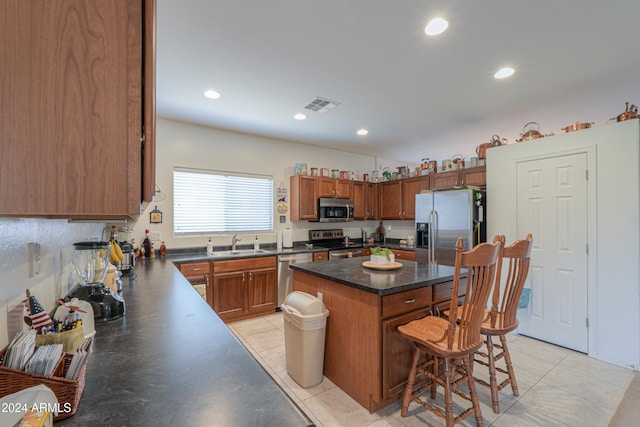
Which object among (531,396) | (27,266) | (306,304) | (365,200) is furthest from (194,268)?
(531,396)

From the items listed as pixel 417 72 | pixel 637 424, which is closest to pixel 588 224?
→ pixel 637 424

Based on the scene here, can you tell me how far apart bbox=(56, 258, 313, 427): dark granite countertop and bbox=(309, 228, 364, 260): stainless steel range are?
325 cm

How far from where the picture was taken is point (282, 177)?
15.2 feet

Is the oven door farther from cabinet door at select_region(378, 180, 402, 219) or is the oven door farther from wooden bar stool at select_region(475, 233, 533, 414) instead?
wooden bar stool at select_region(475, 233, 533, 414)

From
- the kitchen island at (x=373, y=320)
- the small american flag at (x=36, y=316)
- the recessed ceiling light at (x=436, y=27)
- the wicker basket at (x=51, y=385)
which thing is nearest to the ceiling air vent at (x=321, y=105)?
the recessed ceiling light at (x=436, y=27)

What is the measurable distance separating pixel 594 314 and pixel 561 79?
2275 mm

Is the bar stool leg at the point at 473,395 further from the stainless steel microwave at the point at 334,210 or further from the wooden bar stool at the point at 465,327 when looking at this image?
the stainless steel microwave at the point at 334,210

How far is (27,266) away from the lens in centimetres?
101

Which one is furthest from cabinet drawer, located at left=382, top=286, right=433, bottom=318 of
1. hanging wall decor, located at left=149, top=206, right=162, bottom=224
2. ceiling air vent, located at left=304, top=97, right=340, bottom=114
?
hanging wall decor, located at left=149, top=206, right=162, bottom=224

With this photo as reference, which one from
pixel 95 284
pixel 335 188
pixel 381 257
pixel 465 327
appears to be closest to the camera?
pixel 95 284

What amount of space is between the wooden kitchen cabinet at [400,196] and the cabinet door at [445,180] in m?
0.14

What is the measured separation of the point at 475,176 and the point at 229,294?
3725 millimetres

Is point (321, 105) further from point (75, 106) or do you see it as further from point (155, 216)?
point (75, 106)

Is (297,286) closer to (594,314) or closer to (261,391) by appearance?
(261,391)
